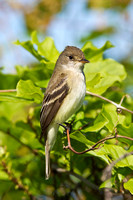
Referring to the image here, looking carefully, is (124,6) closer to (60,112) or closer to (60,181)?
(60,112)

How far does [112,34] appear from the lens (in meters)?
5.43

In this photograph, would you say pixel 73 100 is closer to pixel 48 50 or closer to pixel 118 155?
pixel 48 50

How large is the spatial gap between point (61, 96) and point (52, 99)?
123 mm

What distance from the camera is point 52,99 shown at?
10.4ft

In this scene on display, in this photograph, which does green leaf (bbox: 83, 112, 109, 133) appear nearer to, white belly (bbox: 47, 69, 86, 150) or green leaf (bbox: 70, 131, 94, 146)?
green leaf (bbox: 70, 131, 94, 146)

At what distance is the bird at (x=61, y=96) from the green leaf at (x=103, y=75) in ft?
0.27

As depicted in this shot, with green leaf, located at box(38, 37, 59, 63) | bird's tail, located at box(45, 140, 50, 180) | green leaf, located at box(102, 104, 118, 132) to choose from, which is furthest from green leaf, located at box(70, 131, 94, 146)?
green leaf, located at box(38, 37, 59, 63)

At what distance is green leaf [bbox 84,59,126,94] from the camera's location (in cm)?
281

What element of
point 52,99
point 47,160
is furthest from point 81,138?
point 52,99

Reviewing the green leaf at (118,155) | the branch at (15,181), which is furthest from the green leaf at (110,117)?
the branch at (15,181)

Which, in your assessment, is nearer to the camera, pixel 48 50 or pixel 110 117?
pixel 110 117

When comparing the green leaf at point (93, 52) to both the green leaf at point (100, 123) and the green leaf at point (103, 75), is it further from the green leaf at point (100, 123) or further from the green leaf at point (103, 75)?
the green leaf at point (100, 123)

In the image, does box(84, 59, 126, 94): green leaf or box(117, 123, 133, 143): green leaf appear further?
box(84, 59, 126, 94): green leaf

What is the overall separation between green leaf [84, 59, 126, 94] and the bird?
82mm
